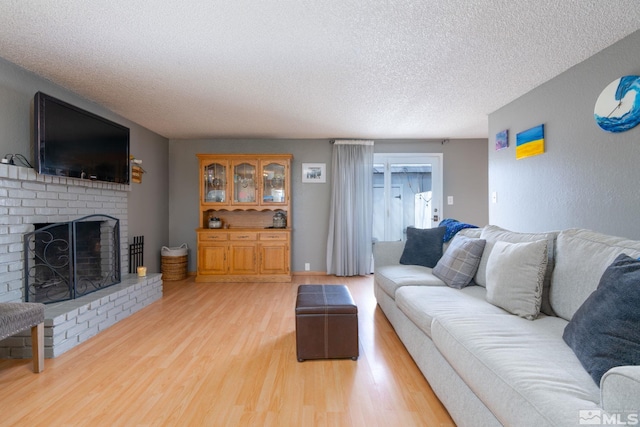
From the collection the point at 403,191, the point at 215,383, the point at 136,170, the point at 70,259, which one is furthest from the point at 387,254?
the point at 136,170

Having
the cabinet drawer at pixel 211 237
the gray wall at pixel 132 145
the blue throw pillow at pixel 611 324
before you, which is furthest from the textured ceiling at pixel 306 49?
the cabinet drawer at pixel 211 237

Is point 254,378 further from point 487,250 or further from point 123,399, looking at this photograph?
point 487,250

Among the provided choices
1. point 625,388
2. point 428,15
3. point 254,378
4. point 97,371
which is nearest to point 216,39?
point 428,15

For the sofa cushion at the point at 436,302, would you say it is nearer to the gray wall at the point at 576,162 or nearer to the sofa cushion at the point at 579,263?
the sofa cushion at the point at 579,263

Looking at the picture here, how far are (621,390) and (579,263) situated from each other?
0.99 metres

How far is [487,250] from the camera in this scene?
7.93 ft

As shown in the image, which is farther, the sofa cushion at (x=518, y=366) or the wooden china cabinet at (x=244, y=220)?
the wooden china cabinet at (x=244, y=220)

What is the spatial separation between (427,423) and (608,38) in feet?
8.85

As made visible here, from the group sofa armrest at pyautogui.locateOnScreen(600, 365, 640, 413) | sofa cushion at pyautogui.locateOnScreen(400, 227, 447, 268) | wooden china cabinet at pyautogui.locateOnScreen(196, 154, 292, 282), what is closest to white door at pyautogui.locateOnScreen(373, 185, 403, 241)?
wooden china cabinet at pyautogui.locateOnScreen(196, 154, 292, 282)

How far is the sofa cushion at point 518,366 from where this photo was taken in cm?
98

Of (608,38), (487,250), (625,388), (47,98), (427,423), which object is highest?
(608,38)

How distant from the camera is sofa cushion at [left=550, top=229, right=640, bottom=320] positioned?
1.48 m

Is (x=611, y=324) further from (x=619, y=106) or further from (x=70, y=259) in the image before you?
(x=70, y=259)

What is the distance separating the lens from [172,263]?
4.72m
